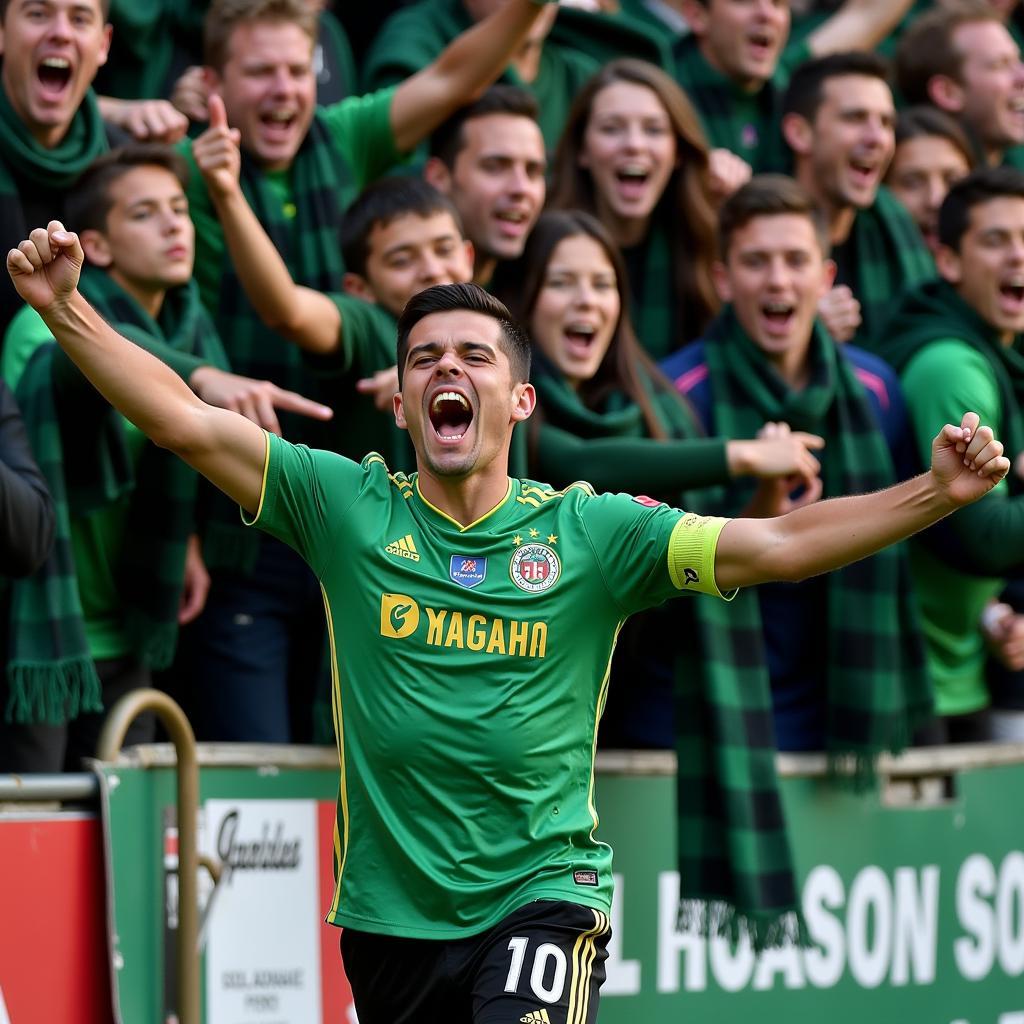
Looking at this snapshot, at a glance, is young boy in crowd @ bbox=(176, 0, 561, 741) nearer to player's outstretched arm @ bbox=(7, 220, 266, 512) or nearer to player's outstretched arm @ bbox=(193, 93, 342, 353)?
player's outstretched arm @ bbox=(193, 93, 342, 353)

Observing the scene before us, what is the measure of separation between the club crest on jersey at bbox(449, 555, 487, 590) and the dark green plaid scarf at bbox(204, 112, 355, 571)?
1.92 m

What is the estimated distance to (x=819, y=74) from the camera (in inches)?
332

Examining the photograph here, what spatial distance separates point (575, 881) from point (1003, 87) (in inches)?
233

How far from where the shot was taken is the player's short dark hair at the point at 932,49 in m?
9.49

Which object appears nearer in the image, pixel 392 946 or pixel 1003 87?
pixel 392 946

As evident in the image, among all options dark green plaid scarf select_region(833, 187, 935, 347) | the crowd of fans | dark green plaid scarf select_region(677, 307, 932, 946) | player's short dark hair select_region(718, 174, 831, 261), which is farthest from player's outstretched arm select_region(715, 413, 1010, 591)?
dark green plaid scarf select_region(833, 187, 935, 347)

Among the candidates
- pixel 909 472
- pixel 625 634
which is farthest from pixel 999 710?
pixel 625 634

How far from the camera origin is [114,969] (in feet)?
18.0

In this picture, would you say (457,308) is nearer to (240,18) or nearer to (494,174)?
(494,174)

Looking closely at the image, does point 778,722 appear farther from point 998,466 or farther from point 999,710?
point 998,466

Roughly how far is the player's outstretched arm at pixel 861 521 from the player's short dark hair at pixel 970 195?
3.53 meters

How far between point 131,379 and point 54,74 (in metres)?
2.42

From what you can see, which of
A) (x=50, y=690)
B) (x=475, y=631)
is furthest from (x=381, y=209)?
(x=475, y=631)

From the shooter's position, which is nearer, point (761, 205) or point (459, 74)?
point (761, 205)
